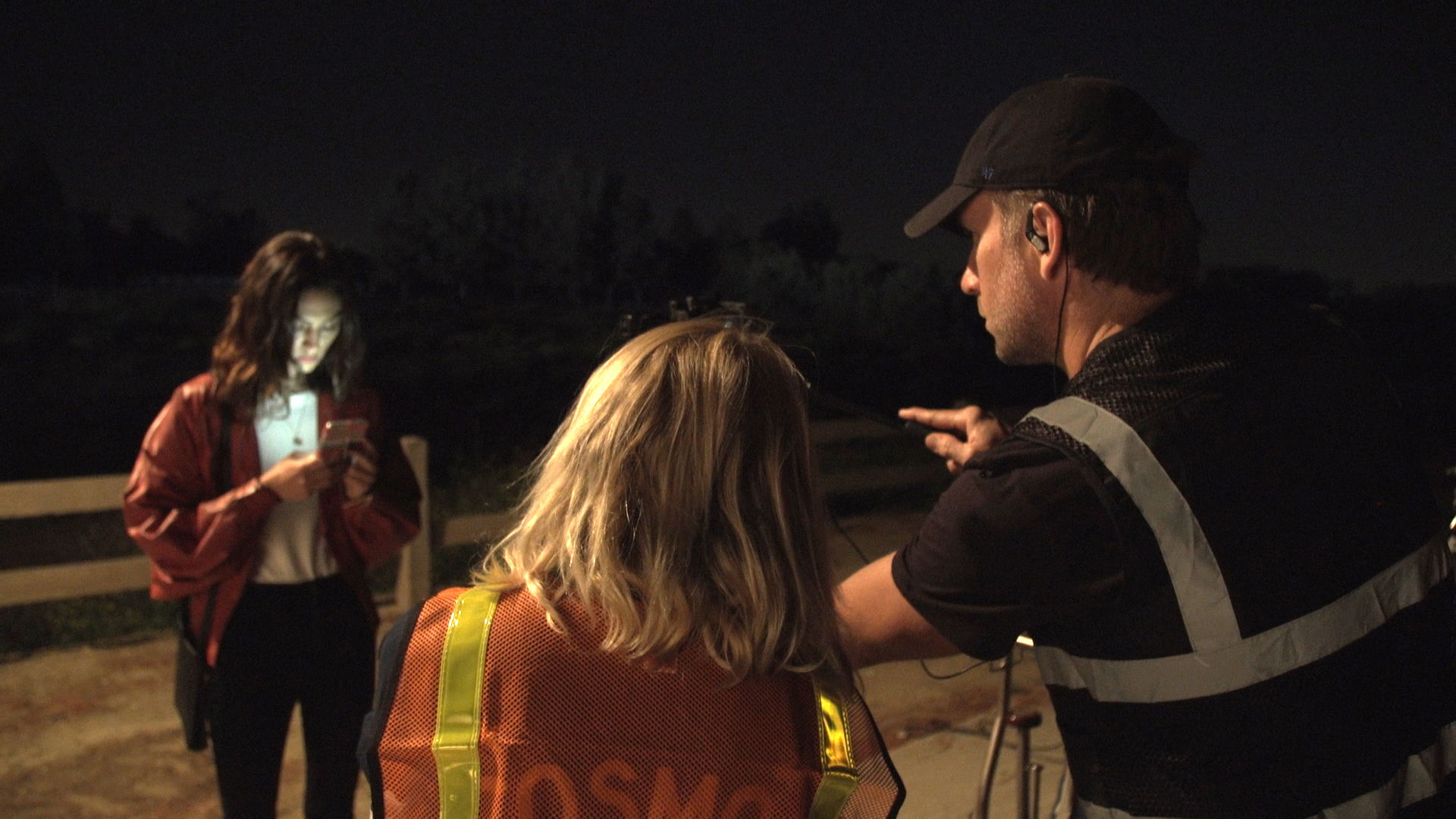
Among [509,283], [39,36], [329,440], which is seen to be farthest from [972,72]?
[329,440]

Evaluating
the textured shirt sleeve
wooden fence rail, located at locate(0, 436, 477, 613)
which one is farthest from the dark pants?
wooden fence rail, located at locate(0, 436, 477, 613)

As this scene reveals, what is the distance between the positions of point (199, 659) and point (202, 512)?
0.34 metres

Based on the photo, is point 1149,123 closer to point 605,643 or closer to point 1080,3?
point 605,643

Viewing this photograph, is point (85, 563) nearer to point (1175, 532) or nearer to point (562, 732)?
point (562, 732)

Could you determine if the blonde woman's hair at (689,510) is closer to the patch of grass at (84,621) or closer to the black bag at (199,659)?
the black bag at (199,659)

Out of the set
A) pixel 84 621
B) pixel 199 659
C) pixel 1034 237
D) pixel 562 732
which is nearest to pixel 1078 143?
pixel 1034 237

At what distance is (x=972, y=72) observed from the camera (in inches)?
406

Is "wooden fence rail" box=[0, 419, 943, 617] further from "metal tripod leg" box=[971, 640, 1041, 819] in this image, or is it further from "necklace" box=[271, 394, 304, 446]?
"metal tripod leg" box=[971, 640, 1041, 819]

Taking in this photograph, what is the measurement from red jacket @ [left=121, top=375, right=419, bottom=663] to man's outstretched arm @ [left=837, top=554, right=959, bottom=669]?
1.59m

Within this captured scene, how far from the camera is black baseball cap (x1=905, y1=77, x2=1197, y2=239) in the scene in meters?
1.39

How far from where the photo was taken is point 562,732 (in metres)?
1.03

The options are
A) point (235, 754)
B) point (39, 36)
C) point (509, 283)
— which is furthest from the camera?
point (509, 283)

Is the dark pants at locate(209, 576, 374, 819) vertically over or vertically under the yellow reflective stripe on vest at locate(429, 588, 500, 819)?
under

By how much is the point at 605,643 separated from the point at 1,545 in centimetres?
974
